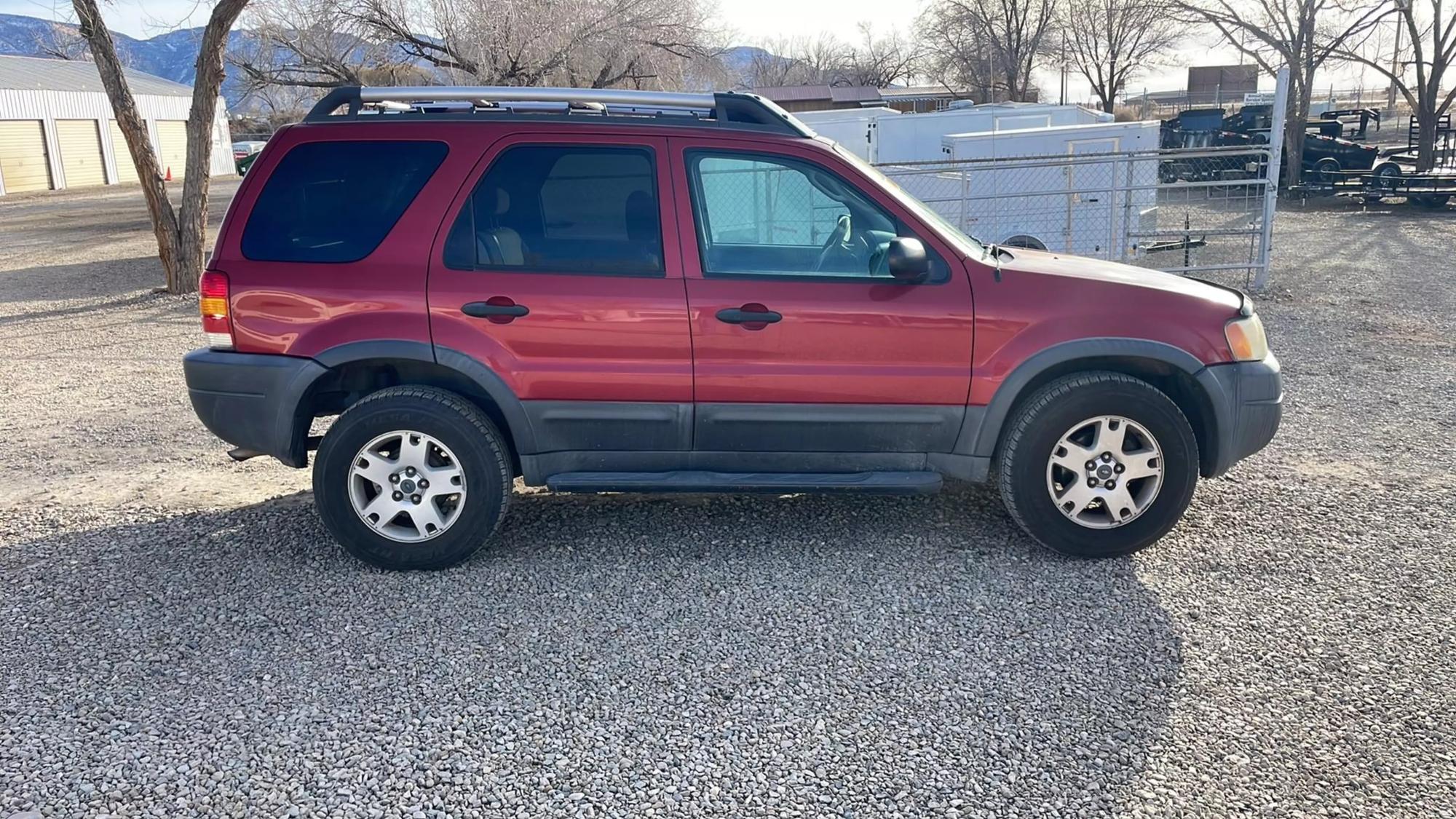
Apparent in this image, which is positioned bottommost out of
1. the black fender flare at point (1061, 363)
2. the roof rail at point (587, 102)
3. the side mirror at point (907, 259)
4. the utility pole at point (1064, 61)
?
the black fender flare at point (1061, 363)

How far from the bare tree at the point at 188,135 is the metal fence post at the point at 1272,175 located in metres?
11.2

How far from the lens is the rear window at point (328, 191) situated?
4.44 metres

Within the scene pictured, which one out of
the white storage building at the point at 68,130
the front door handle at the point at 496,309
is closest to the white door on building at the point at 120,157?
the white storage building at the point at 68,130

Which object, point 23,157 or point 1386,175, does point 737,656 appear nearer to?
point 1386,175

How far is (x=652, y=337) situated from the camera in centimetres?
440

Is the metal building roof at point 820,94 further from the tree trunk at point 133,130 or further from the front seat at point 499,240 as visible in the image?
the front seat at point 499,240

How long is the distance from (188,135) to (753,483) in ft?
34.5

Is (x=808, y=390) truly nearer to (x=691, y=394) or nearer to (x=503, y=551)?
(x=691, y=394)

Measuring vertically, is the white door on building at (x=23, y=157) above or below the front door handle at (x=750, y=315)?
above

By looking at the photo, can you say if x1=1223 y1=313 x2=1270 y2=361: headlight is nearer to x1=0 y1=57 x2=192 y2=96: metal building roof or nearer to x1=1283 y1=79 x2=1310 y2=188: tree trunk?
x1=1283 y1=79 x2=1310 y2=188: tree trunk

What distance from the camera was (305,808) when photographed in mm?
2988

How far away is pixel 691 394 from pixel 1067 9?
166ft

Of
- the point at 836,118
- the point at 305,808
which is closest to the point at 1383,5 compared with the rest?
the point at 836,118

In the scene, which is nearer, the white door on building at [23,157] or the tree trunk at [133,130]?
the tree trunk at [133,130]
